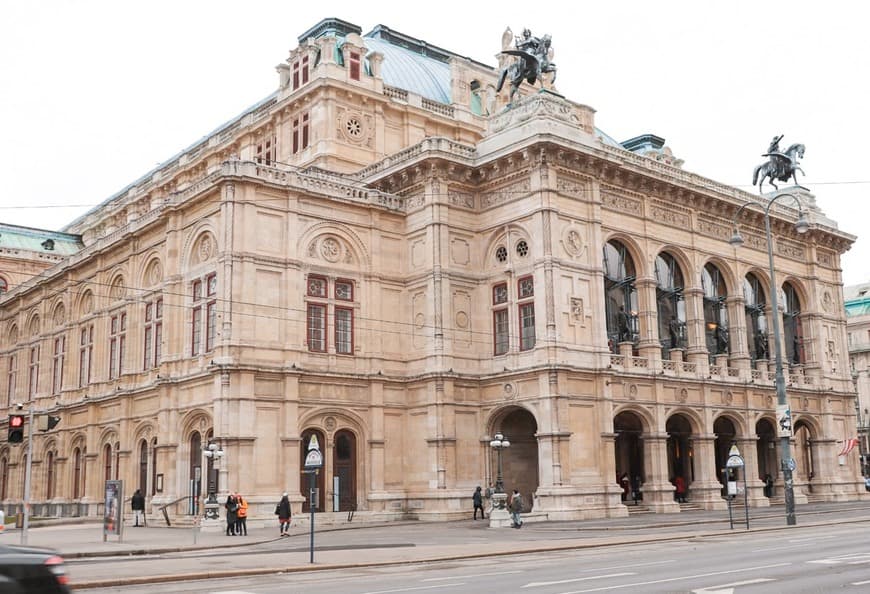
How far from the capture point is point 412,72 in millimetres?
58656

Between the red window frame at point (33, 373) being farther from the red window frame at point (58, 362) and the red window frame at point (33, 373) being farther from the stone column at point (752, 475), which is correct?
the stone column at point (752, 475)

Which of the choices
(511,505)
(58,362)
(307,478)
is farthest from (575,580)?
(58,362)

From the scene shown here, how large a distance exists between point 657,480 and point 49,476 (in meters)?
35.5

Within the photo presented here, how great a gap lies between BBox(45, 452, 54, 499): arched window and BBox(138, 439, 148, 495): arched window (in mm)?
12302

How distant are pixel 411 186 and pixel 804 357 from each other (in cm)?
2648

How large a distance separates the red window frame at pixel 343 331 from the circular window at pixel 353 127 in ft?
40.3

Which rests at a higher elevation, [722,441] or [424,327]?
[424,327]

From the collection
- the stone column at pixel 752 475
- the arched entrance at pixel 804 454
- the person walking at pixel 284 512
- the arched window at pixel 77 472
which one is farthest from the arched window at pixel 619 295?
the arched window at pixel 77 472

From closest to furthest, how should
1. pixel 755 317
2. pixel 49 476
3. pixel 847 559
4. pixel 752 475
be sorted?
pixel 847 559, pixel 752 475, pixel 755 317, pixel 49 476

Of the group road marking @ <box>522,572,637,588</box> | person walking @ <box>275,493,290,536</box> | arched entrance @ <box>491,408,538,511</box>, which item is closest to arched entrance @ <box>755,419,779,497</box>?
arched entrance @ <box>491,408,538,511</box>

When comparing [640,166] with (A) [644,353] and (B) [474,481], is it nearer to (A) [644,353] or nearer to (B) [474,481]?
(A) [644,353]

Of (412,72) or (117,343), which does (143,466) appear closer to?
(117,343)

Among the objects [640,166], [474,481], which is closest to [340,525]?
[474,481]

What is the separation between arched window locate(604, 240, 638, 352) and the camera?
1777 inches
